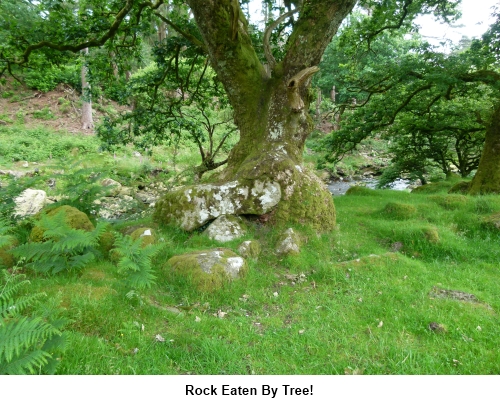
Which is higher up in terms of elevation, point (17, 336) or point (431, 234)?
point (17, 336)

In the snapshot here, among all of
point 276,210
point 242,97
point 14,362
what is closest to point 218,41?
point 242,97

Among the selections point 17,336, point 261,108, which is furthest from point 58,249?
point 261,108

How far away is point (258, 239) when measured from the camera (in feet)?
20.0

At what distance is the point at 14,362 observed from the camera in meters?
2.22

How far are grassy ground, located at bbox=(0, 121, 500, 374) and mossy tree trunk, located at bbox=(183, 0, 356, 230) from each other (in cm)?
86

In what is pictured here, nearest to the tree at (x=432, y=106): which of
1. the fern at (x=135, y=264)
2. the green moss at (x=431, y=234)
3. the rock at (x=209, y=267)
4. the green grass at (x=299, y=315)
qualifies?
the green moss at (x=431, y=234)

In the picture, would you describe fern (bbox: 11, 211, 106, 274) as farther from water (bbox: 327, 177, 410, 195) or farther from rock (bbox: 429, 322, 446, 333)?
water (bbox: 327, 177, 410, 195)

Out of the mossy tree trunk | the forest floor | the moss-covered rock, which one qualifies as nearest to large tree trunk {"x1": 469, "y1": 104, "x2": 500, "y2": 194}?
the forest floor

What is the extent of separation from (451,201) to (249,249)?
652 centimetres

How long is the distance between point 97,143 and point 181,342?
22.6m

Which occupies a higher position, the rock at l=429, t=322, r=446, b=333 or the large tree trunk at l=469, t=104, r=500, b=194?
the large tree trunk at l=469, t=104, r=500, b=194

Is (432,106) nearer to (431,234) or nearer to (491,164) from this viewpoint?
(491,164)

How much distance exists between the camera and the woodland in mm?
3199

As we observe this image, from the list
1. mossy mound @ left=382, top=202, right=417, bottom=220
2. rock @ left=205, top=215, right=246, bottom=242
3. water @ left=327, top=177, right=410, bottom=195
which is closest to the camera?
rock @ left=205, top=215, right=246, bottom=242
